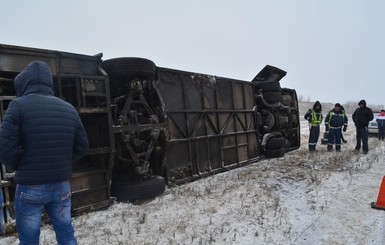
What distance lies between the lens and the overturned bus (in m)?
5.06

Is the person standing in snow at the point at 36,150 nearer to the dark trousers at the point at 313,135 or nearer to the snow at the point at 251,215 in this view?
the snow at the point at 251,215

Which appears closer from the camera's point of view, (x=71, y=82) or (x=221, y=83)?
(x=71, y=82)

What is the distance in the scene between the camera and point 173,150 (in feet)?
24.1

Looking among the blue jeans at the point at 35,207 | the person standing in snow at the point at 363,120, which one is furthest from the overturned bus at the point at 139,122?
the person standing in snow at the point at 363,120

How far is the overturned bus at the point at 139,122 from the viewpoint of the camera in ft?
16.6

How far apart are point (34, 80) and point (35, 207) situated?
1004 millimetres

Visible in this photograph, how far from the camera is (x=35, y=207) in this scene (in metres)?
2.73

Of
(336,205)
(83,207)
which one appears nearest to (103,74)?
(83,207)

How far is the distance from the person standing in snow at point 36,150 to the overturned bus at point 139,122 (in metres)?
1.89

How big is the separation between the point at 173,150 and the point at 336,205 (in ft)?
11.0

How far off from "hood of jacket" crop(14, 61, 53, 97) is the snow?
6.61ft

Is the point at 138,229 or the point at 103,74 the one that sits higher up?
the point at 103,74

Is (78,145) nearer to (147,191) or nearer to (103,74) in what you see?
(103,74)

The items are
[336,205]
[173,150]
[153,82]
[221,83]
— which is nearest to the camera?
[336,205]
